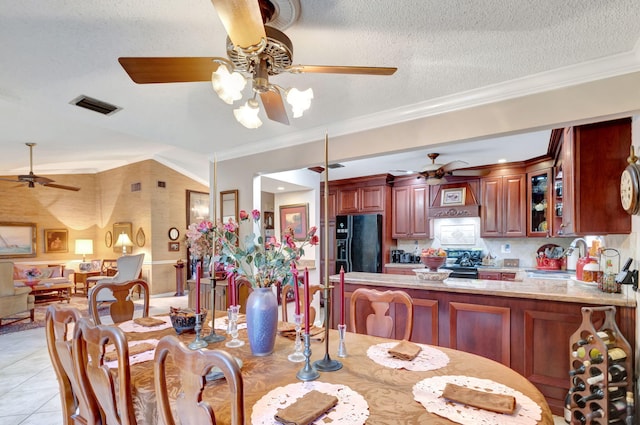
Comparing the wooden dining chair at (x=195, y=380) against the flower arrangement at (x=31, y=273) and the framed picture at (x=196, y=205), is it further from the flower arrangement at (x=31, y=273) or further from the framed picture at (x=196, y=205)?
the flower arrangement at (x=31, y=273)

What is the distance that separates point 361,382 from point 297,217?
5076 mm

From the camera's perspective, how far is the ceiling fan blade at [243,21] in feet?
3.39

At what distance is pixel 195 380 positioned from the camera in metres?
0.86

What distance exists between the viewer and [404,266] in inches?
211

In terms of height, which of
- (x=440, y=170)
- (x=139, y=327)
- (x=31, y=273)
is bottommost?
(x=31, y=273)

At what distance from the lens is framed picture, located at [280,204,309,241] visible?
6121 millimetres

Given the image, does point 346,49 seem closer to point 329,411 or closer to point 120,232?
point 329,411

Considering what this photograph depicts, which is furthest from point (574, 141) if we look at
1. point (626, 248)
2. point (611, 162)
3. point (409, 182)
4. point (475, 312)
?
point (409, 182)

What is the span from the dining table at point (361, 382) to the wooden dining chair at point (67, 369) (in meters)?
0.21

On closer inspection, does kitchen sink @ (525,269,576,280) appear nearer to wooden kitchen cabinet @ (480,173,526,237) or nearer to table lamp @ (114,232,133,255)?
wooden kitchen cabinet @ (480,173,526,237)

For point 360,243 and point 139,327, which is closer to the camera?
point 139,327

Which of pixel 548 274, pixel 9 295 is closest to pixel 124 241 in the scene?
pixel 9 295

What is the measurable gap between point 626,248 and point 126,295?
3636mm

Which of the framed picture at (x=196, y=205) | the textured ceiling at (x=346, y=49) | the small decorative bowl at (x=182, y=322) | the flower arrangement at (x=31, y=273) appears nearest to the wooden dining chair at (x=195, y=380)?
the small decorative bowl at (x=182, y=322)
